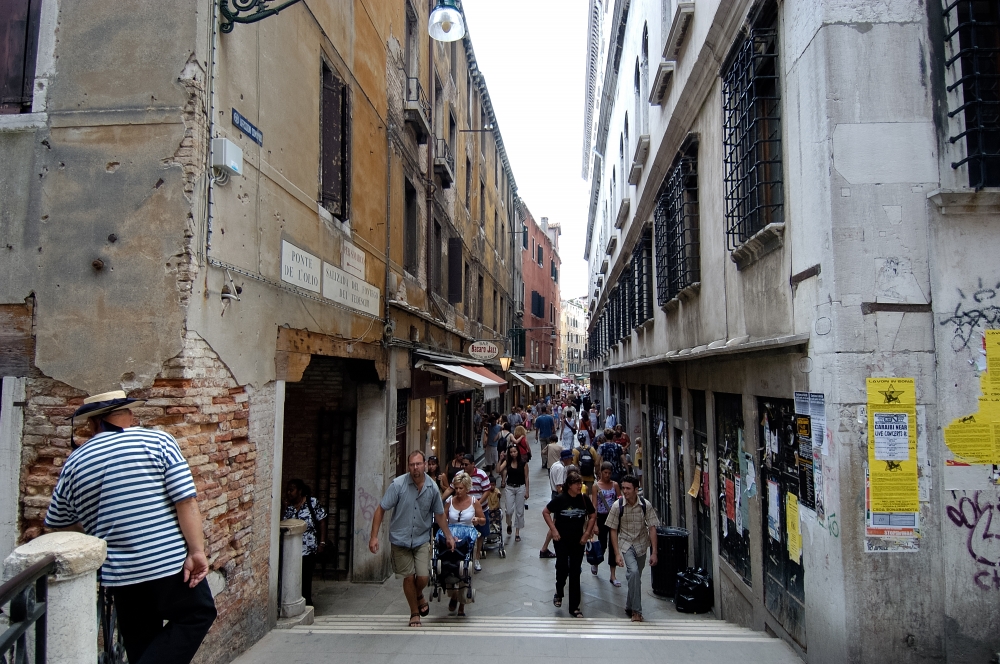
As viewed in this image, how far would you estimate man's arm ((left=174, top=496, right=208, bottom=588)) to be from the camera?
3.44 metres

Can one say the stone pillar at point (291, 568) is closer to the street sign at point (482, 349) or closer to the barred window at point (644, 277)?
the barred window at point (644, 277)

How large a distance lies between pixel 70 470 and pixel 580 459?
29.9 ft

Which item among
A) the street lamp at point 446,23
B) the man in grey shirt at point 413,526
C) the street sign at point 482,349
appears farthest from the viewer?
the street sign at point 482,349

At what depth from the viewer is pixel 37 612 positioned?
288 centimetres

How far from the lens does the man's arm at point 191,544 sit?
3441 millimetres

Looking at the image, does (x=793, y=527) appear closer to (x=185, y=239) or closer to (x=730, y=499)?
(x=730, y=499)

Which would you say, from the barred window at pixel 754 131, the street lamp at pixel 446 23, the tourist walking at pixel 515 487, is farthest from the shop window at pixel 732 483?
the street lamp at pixel 446 23

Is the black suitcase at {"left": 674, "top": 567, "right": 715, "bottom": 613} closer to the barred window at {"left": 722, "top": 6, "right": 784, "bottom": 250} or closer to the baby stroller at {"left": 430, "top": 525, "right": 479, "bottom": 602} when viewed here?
the baby stroller at {"left": 430, "top": 525, "right": 479, "bottom": 602}

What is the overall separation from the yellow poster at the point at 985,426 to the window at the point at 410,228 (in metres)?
Answer: 8.55

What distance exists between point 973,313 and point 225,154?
566 cm

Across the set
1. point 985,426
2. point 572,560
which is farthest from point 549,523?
point 985,426

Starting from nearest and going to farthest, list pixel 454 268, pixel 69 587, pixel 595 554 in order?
pixel 69 587
pixel 595 554
pixel 454 268

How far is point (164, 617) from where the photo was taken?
3508 mm

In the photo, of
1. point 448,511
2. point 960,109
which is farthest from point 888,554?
point 448,511
